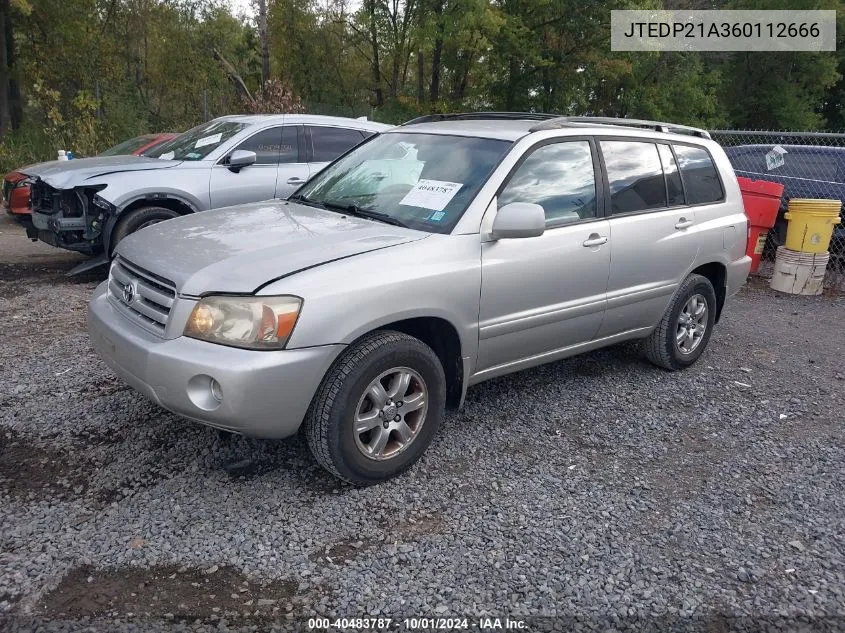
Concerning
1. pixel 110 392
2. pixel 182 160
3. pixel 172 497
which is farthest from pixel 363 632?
pixel 182 160

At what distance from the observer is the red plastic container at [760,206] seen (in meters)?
8.57

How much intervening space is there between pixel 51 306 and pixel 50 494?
3596mm

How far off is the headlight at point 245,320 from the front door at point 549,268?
3.74ft

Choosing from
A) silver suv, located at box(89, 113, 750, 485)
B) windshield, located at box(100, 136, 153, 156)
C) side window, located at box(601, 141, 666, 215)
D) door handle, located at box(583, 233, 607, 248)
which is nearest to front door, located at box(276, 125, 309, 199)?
silver suv, located at box(89, 113, 750, 485)

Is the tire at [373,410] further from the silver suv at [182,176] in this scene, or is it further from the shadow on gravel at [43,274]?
the shadow on gravel at [43,274]

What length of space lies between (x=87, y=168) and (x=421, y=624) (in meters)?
6.32

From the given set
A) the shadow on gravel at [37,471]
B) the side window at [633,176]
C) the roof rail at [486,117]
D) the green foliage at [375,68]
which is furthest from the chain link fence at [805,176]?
the green foliage at [375,68]

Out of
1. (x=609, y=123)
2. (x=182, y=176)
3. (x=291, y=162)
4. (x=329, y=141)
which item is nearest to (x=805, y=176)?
(x=609, y=123)

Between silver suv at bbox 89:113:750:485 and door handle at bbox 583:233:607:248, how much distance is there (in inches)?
0.5

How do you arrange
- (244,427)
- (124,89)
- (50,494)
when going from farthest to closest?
1. (124,89)
2. (50,494)
3. (244,427)

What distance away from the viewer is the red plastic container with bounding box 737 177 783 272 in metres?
8.57

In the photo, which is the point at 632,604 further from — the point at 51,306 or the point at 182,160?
the point at 182,160

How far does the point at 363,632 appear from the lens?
2555 millimetres

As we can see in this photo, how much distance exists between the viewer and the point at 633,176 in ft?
15.2
